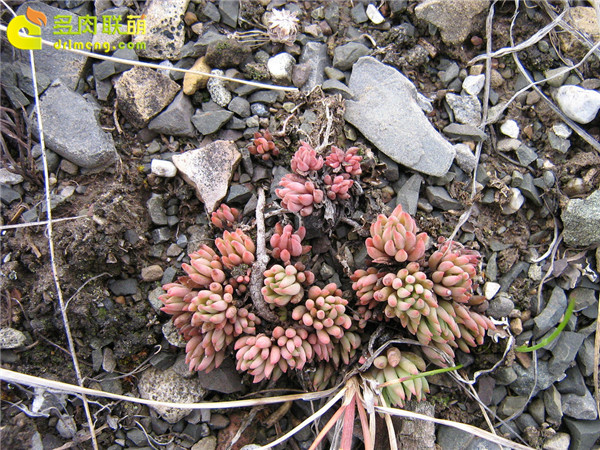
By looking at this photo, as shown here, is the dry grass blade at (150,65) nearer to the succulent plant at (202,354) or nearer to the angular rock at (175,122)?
the angular rock at (175,122)

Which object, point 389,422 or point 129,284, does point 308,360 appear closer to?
point 389,422

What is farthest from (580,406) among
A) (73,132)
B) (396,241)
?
(73,132)

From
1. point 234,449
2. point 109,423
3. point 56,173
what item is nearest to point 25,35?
point 56,173

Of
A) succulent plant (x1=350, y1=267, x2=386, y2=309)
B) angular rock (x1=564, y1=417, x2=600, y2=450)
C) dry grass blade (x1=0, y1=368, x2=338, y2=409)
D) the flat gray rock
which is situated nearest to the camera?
dry grass blade (x1=0, y1=368, x2=338, y2=409)

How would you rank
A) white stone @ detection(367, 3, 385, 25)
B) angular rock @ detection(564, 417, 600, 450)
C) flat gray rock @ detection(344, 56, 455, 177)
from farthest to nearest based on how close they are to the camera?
white stone @ detection(367, 3, 385, 25) < flat gray rock @ detection(344, 56, 455, 177) < angular rock @ detection(564, 417, 600, 450)

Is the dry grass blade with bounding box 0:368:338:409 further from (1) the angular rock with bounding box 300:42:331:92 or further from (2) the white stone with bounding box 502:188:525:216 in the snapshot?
(1) the angular rock with bounding box 300:42:331:92

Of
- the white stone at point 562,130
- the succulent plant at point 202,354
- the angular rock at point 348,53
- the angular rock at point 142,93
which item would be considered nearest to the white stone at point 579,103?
the white stone at point 562,130

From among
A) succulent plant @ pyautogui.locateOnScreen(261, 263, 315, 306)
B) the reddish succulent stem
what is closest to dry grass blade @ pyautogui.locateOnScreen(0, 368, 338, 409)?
the reddish succulent stem
